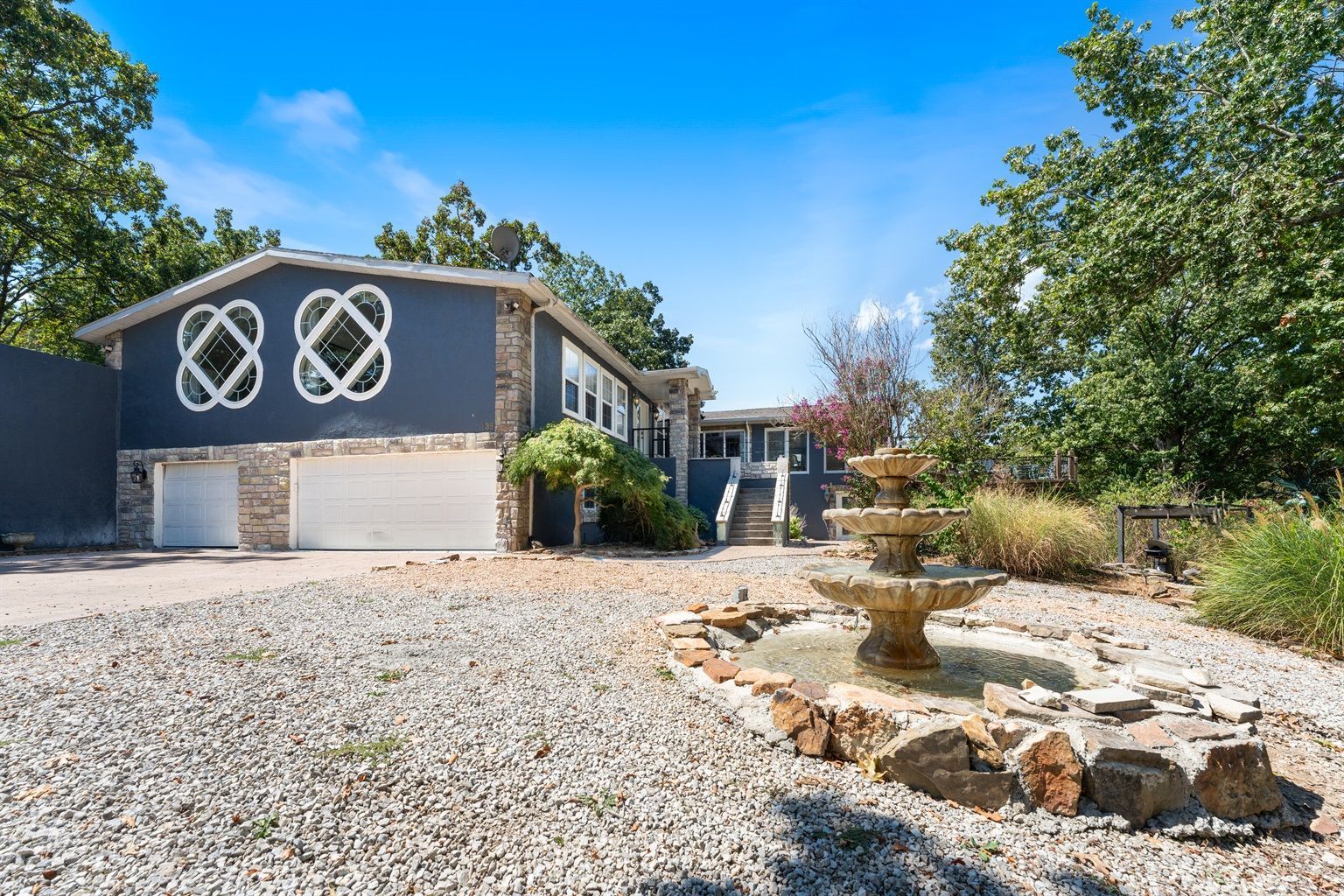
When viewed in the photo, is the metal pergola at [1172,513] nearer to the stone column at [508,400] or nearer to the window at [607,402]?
the stone column at [508,400]

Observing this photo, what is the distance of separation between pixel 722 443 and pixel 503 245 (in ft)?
34.3

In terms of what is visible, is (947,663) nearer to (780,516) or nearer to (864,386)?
(780,516)

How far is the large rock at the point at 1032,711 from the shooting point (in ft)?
8.05

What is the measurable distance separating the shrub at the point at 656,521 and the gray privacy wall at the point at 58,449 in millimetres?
10287

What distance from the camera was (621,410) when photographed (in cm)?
1558

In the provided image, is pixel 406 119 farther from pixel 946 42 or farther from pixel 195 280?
pixel 946 42

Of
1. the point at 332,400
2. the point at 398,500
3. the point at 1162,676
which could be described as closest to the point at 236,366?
A: the point at 332,400

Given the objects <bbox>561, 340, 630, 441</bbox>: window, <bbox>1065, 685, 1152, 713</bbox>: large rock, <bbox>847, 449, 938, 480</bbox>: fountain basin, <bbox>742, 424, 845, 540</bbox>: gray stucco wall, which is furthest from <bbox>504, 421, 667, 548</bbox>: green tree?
<bbox>742, 424, 845, 540</bbox>: gray stucco wall

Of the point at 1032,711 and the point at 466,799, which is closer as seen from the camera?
the point at 466,799

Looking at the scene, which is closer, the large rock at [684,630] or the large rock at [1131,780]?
the large rock at [1131,780]

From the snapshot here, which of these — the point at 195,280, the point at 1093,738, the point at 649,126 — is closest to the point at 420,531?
the point at 195,280

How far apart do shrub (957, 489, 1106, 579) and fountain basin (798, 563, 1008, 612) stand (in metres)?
4.88

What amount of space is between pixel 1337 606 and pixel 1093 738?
4085mm

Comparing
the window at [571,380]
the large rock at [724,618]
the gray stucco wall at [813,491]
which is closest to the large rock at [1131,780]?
the large rock at [724,618]
